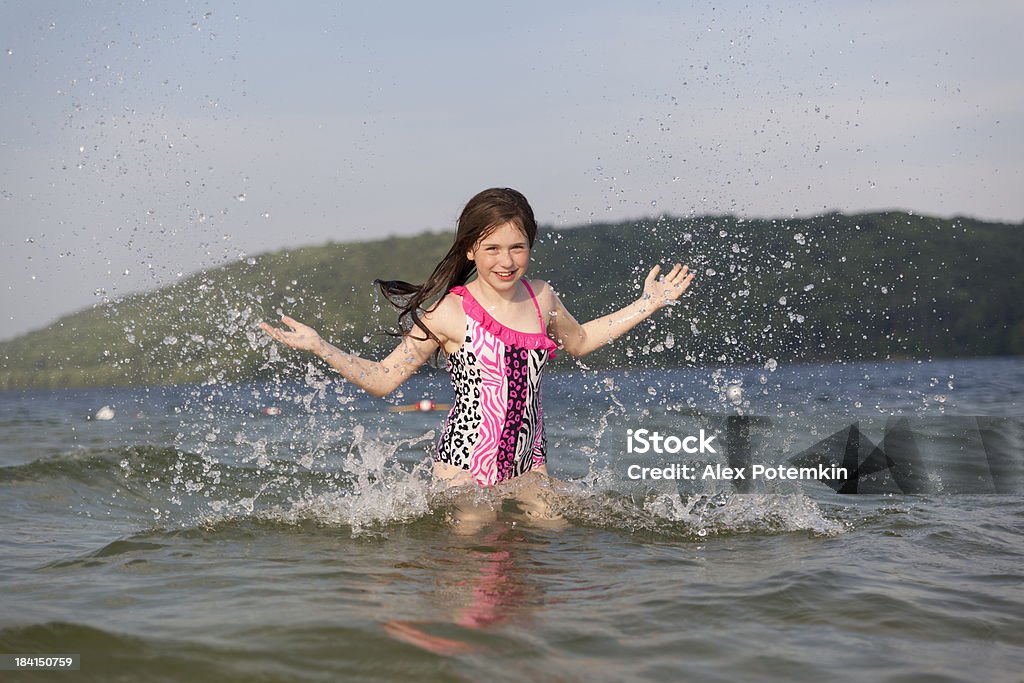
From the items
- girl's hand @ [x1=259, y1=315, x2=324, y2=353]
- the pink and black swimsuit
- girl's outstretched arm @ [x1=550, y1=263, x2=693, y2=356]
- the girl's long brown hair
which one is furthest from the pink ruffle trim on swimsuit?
girl's hand @ [x1=259, y1=315, x2=324, y2=353]

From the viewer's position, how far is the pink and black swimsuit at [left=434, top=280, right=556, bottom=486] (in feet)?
21.5

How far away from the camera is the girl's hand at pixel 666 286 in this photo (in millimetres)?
6938

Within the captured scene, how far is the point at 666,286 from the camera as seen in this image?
23.1ft

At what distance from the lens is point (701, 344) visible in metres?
81.2

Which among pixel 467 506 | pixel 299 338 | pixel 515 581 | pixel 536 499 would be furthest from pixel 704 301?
pixel 515 581

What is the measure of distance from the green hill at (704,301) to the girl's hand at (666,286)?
42.7 meters

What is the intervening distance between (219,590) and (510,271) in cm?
275

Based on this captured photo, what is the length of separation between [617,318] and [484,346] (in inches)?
42.1

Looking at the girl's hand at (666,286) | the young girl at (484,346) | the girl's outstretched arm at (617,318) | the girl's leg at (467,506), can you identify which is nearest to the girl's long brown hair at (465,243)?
the young girl at (484,346)

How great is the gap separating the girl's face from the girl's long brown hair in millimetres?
41

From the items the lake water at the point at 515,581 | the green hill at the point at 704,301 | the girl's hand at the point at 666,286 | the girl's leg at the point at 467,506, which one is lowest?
the lake water at the point at 515,581

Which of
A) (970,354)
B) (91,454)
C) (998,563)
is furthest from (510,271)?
(970,354)

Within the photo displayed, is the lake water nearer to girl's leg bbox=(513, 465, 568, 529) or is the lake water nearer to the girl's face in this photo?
girl's leg bbox=(513, 465, 568, 529)

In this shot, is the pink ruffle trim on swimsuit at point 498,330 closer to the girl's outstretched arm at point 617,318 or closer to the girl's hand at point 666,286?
the girl's outstretched arm at point 617,318
